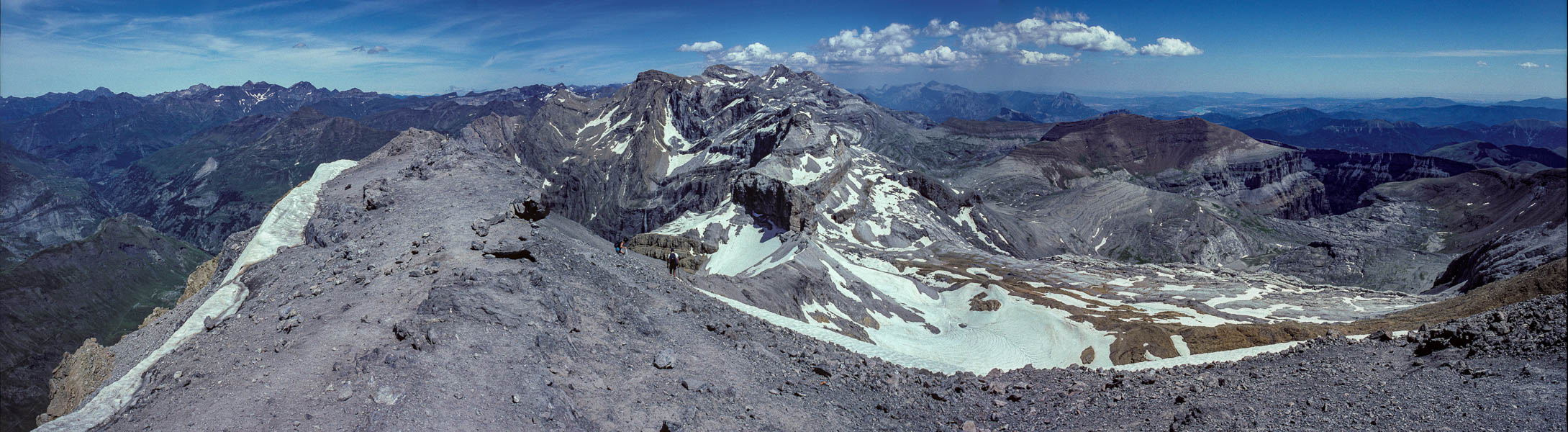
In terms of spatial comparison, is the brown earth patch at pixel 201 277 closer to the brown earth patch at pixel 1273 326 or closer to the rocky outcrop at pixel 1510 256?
the brown earth patch at pixel 1273 326

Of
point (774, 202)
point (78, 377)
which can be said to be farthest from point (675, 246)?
point (78, 377)

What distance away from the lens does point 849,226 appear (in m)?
105

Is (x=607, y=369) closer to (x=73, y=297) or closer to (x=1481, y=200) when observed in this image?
(x=1481, y=200)

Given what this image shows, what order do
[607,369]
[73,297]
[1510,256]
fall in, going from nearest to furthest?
1. [607,369]
2. [1510,256]
3. [73,297]

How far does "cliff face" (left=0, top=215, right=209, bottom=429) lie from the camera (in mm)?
115938

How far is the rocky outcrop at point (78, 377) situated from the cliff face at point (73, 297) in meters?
124

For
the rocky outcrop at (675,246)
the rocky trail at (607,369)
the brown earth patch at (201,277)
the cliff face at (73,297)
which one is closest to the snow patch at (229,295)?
the rocky trail at (607,369)

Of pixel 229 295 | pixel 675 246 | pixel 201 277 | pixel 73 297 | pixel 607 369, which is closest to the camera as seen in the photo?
pixel 607 369

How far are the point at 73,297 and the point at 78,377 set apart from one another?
201 m

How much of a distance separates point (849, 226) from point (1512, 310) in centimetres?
8446

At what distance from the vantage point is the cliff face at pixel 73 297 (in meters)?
116

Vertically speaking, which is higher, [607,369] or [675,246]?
[607,369]

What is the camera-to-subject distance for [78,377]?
19.2 meters

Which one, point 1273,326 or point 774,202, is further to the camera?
point 774,202
